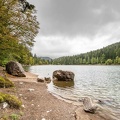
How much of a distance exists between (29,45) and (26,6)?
7.22 meters

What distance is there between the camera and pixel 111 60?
476ft

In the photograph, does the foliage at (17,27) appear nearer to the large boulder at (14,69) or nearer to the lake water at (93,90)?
the large boulder at (14,69)

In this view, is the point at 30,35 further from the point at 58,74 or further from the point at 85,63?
the point at 85,63

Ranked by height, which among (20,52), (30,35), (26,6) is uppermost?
(26,6)

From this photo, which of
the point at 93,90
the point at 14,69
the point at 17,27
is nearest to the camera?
the point at 93,90

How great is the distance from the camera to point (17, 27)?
2050 cm

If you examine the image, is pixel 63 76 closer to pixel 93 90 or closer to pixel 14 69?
pixel 14 69

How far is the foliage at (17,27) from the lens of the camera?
17.1m

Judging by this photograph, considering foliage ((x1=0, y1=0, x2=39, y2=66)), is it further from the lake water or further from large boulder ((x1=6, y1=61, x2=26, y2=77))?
the lake water

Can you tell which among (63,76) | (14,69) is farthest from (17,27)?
(63,76)

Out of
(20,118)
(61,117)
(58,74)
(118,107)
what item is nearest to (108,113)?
(118,107)

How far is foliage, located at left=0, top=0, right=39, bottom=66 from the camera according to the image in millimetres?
17141

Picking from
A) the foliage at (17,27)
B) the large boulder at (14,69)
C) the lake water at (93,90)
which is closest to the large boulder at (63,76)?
the lake water at (93,90)

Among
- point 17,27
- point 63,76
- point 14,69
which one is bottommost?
point 63,76
